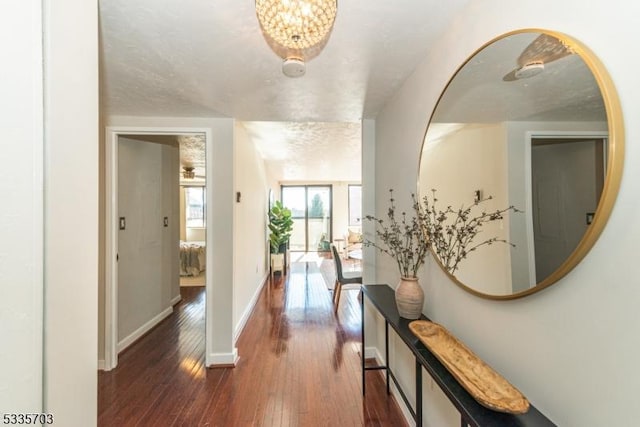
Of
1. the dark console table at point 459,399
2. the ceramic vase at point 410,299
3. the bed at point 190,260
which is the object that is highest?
the ceramic vase at point 410,299

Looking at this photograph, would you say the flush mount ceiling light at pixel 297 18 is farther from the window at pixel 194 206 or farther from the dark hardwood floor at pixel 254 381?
the window at pixel 194 206

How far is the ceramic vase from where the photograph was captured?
1476 millimetres

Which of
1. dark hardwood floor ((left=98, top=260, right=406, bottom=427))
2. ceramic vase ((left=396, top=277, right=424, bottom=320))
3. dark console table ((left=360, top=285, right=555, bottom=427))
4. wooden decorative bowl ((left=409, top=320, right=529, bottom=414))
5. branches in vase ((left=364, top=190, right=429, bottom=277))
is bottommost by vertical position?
dark hardwood floor ((left=98, top=260, right=406, bottom=427))

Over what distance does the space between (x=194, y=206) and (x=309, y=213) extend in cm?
362

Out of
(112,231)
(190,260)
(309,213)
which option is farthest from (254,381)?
A: (309,213)

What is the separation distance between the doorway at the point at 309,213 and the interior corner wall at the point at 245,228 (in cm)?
443

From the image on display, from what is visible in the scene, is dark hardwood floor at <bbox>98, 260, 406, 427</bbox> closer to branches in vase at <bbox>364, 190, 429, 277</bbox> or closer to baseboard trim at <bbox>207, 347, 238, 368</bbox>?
baseboard trim at <bbox>207, 347, 238, 368</bbox>

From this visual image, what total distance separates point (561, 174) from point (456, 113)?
60cm

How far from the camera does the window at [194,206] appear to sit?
8.17m

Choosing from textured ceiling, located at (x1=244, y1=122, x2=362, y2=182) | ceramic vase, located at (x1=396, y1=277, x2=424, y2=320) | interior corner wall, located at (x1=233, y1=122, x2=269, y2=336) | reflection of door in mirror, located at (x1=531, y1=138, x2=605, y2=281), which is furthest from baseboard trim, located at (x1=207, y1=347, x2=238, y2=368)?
reflection of door in mirror, located at (x1=531, y1=138, x2=605, y2=281)

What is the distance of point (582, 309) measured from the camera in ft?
2.33

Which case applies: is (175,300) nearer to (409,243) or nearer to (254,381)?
(254,381)

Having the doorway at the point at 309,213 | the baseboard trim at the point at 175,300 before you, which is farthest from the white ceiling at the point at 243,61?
the doorway at the point at 309,213

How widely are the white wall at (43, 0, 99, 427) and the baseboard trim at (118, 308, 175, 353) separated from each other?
2380mm
